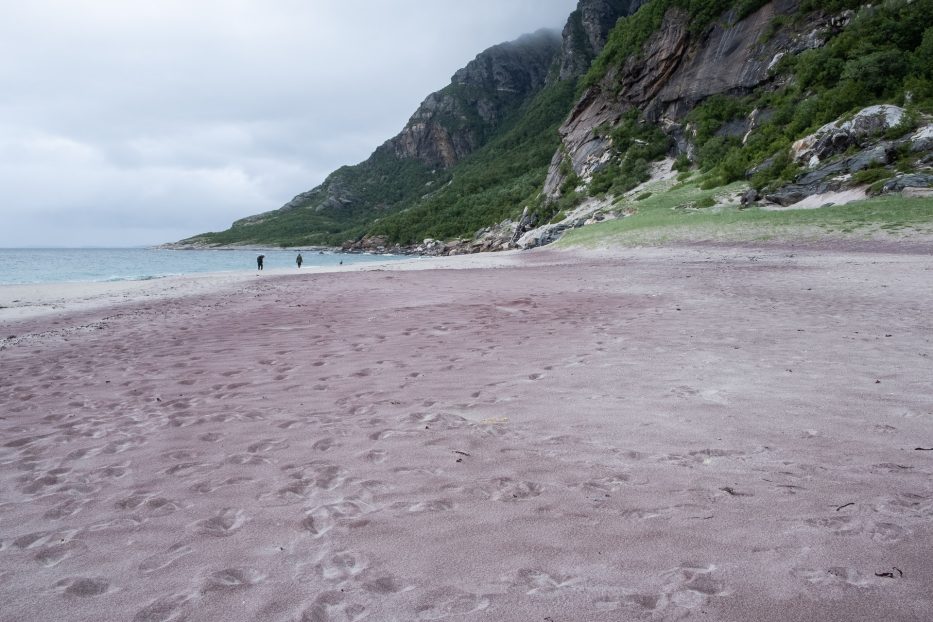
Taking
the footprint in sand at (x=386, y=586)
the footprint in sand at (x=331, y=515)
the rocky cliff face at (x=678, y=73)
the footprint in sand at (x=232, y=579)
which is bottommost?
the footprint in sand at (x=232, y=579)

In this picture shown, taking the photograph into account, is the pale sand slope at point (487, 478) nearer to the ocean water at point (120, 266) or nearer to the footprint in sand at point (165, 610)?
the footprint in sand at point (165, 610)

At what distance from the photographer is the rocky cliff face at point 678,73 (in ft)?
173

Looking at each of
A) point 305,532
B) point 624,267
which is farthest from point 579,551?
point 624,267

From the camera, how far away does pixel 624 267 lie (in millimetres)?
22359

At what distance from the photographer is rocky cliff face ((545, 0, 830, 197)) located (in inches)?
2078

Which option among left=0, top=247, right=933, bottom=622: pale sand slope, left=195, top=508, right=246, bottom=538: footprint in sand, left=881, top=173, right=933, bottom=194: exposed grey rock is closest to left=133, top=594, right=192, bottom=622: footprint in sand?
left=0, top=247, right=933, bottom=622: pale sand slope

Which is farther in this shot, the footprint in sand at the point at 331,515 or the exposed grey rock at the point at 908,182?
the exposed grey rock at the point at 908,182

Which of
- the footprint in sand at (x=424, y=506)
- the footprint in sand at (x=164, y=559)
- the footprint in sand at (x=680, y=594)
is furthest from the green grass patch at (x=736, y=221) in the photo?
the footprint in sand at (x=164, y=559)

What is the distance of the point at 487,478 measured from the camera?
3834mm

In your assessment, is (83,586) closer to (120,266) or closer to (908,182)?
(908,182)

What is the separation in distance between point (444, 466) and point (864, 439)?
3.45m

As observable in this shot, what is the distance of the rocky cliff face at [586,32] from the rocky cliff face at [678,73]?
94280mm

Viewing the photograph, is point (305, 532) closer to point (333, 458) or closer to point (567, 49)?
point (333, 458)

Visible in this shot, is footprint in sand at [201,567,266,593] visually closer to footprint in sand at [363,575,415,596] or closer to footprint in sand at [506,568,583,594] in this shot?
footprint in sand at [363,575,415,596]
